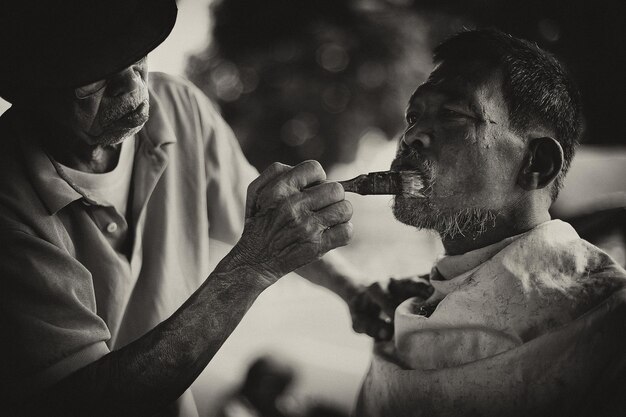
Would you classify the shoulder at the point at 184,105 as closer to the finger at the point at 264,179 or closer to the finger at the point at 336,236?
the finger at the point at 264,179

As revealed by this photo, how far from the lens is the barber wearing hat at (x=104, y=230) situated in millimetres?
1424

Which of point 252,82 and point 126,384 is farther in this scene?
point 252,82

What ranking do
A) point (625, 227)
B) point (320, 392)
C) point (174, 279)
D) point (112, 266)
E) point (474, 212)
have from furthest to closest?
point (320, 392), point (625, 227), point (174, 279), point (112, 266), point (474, 212)

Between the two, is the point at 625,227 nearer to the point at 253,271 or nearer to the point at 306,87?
the point at 253,271

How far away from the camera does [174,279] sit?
1935mm

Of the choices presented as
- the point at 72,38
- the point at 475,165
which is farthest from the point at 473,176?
the point at 72,38

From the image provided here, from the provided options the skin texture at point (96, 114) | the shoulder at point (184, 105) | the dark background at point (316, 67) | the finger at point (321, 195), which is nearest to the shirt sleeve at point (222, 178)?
the shoulder at point (184, 105)

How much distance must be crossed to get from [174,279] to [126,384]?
0.57m

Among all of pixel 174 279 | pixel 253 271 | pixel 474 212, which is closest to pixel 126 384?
pixel 253 271

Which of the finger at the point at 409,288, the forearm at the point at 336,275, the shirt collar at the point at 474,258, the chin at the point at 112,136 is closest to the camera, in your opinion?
the shirt collar at the point at 474,258

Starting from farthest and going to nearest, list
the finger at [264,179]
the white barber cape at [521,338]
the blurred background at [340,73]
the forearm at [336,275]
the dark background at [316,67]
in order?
the dark background at [316,67] < the blurred background at [340,73] < the forearm at [336,275] < the finger at [264,179] < the white barber cape at [521,338]

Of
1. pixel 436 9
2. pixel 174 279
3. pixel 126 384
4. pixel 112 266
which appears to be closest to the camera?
pixel 126 384

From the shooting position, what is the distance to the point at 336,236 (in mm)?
1476

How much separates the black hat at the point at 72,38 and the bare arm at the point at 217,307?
0.53 m
